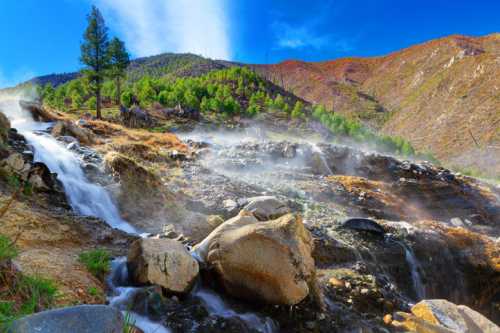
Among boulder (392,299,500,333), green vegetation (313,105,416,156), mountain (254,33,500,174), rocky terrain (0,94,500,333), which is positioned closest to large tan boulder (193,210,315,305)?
rocky terrain (0,94,500,333)

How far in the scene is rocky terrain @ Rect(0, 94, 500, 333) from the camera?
6785 mm

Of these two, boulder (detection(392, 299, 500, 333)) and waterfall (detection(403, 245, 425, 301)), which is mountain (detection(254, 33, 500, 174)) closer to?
waterfall (detection(403, 245, 425, 301))

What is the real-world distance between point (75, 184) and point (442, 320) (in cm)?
1161

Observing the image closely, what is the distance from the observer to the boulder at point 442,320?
8.15 metres

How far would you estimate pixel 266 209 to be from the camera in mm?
12164

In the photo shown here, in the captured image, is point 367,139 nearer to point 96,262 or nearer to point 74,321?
point 96,262

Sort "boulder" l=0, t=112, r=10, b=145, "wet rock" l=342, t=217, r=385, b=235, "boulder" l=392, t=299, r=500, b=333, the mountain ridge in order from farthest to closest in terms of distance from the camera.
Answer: the mountain ridge → "wet rock" l=342, t=217, r=385, b=235 → "boulder" l=0, t=112, r=10, b=145 → "boulder" l=392, t=299, r=500, b=333

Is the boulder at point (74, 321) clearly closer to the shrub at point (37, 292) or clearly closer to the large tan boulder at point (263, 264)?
the shrub at point (37, 292)

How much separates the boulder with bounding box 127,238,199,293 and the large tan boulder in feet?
2.39

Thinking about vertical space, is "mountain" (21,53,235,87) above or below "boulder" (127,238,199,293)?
above

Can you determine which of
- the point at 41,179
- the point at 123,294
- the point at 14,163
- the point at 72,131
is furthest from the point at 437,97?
the point at 123,294

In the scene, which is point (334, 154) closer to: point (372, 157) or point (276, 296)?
point (372, 157)

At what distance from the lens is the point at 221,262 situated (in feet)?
25.1

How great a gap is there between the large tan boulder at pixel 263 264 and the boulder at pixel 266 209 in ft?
13.0
